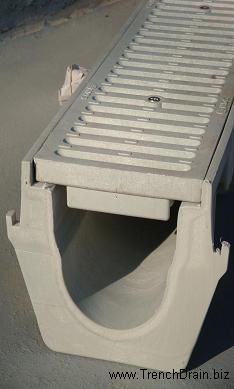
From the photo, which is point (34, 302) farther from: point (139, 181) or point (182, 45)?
point (182, 45)

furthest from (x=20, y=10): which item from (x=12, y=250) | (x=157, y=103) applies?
(x=157, y=103)

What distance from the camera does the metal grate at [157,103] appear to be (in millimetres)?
2287

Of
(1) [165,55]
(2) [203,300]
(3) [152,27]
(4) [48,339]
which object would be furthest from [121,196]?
(3) [152,27]

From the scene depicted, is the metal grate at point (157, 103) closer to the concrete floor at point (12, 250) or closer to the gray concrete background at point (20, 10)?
the concrete floor at point (12, 250)

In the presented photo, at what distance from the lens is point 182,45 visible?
3.06 metres

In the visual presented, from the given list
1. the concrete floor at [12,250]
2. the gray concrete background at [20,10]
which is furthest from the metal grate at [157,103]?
the gray concrete background at [20,10]

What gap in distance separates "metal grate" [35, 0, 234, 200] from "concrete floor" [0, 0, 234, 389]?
0.69 metres

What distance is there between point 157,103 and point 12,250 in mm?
913

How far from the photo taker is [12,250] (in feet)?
10.2

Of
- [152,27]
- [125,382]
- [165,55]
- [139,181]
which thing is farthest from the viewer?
[152,27]

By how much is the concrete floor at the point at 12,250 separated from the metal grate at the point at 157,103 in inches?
27.3

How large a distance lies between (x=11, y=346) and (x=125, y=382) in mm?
426

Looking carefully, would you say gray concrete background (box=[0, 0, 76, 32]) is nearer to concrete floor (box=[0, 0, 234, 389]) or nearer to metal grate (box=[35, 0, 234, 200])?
concrete floor (box=[0, 0, 234, 389])

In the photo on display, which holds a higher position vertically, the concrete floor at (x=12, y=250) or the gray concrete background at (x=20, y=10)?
the gray concrete background at (x=20, y=10)
